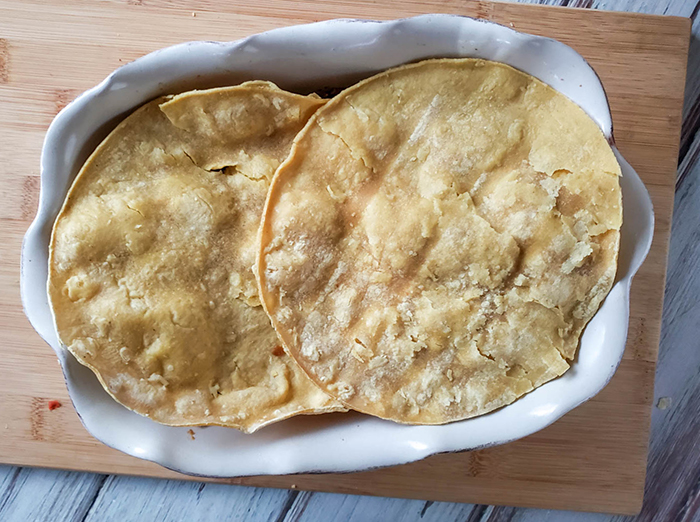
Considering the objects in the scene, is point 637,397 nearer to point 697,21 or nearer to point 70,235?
point 697,21

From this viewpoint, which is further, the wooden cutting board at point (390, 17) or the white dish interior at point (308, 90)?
the wooden cutting board at point (390, 17)

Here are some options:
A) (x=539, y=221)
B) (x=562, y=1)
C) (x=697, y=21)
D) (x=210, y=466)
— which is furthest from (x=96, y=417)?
(x=697, y=21)

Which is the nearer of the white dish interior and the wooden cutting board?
the white dish interior
